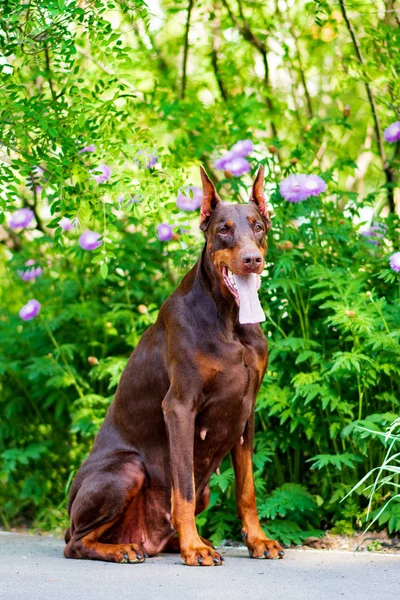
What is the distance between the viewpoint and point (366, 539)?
17.1 feet

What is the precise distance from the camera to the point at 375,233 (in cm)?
622

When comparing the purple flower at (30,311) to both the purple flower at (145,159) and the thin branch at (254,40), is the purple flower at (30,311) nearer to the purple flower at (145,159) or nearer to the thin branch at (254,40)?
the purple flower at (145,159)

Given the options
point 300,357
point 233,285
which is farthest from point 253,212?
point 300,357

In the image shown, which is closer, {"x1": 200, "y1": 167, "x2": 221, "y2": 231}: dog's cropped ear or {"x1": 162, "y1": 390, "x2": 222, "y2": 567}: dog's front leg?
{"x1": 162, "y1": 390, "x2": 222, "y2": 567}: dog's front leg

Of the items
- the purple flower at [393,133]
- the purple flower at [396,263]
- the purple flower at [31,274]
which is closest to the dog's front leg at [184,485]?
the purple flower at [396,263]

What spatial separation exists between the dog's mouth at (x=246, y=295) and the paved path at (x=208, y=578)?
1.20 m

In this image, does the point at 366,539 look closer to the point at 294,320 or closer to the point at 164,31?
the point at 294,320

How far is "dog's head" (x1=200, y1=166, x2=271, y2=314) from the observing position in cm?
437

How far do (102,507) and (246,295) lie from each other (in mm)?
1315

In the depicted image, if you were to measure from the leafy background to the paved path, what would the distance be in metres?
0.78

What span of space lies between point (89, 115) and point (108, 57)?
0.43m

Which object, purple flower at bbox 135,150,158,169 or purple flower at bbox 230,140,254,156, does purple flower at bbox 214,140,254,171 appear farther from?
purple flower at bbox 135,150,158,169

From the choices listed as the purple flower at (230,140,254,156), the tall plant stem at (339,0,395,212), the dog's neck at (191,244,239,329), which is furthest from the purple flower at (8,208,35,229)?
the dog's neck at (191,244,239,329)

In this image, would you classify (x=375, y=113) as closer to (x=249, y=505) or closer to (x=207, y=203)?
(x=207, y=203)
